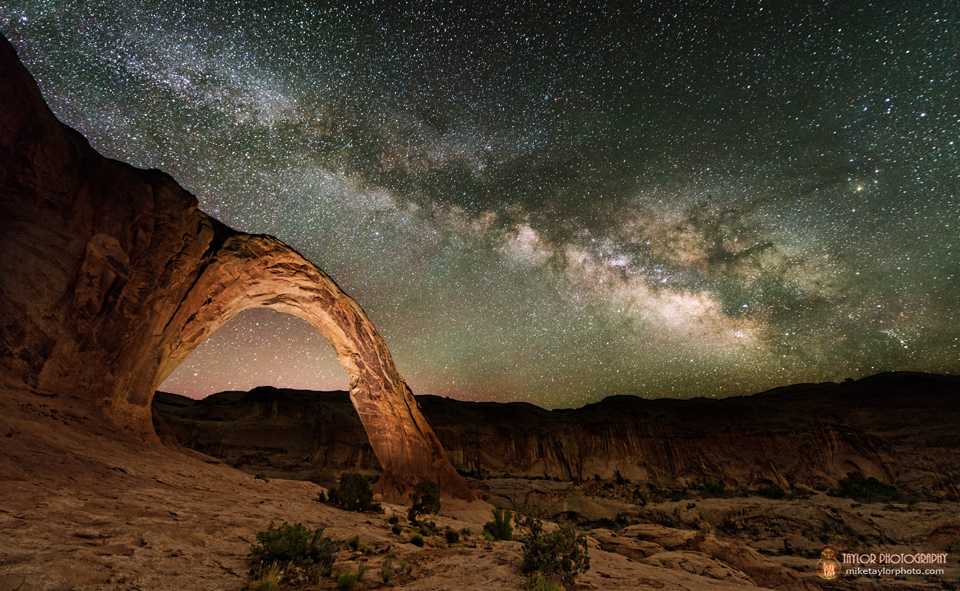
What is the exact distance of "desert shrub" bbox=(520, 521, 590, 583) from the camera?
6258mm

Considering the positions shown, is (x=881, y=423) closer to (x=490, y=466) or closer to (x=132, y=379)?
(x=490, y=466)

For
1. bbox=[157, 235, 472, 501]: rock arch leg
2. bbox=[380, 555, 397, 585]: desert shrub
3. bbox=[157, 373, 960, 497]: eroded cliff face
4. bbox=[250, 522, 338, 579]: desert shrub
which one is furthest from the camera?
bbox=[157, 373, 960, 497]: eroded cliff face

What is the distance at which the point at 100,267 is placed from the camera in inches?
465

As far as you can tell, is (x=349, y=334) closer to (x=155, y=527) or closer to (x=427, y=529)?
(x=427, y=529)

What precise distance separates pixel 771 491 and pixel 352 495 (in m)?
38.6

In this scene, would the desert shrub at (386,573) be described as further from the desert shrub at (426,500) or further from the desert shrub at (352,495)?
the desert shrub at (426,500)

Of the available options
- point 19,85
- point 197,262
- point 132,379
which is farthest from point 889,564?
point 19,85

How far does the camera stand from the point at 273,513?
8.18 metres

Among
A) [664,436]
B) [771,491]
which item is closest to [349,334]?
[664,436]

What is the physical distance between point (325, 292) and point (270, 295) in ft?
8.79

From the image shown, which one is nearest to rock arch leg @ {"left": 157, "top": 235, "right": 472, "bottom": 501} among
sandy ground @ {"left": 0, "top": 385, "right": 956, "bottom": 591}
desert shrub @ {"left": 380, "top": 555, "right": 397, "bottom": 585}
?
sandy ground @ {"left": 0, "top": 385, "right": 956, "bottom": 591}

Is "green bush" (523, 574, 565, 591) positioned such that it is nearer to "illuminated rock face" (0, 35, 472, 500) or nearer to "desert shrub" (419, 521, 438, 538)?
"desert shrub" (419, 521, 438, 538)

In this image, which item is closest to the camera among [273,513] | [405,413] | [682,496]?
[273,513]

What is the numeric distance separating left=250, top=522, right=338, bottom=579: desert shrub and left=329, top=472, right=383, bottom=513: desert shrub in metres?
6.08
